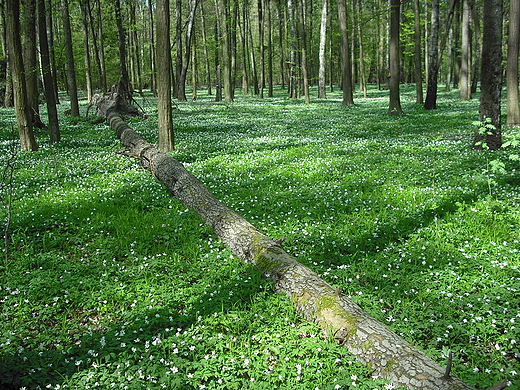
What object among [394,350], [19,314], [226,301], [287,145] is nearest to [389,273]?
[394,350]

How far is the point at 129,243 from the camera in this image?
20.0 ft

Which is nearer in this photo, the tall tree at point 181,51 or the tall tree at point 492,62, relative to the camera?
the tall tree at point 492,62

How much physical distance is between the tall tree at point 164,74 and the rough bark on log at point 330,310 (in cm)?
548

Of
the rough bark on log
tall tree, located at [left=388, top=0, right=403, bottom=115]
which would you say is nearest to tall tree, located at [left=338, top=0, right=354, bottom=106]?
tall tree, located at [left=388, top=0, right=403, bottom=115]

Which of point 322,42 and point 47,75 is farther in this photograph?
point 322,42

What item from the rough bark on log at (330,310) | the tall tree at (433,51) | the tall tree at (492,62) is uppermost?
the tall tree at (433,51)

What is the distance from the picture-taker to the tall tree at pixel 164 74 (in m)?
11.3

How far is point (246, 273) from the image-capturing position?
5.09 m

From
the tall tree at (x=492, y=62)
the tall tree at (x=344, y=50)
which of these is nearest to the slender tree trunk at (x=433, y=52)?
the tall tree at (x=344, y=50)

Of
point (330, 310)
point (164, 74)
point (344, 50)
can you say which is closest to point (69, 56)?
point (164, 74)

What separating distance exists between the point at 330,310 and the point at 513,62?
13.5 m

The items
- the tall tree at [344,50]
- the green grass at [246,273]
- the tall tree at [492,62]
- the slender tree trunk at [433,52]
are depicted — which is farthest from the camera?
the tall tree at [344,50]

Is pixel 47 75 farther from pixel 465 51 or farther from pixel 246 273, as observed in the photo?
pixel 465 51

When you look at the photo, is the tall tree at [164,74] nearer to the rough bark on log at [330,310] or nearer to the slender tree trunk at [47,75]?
the slender tree trunk at [47,75]
